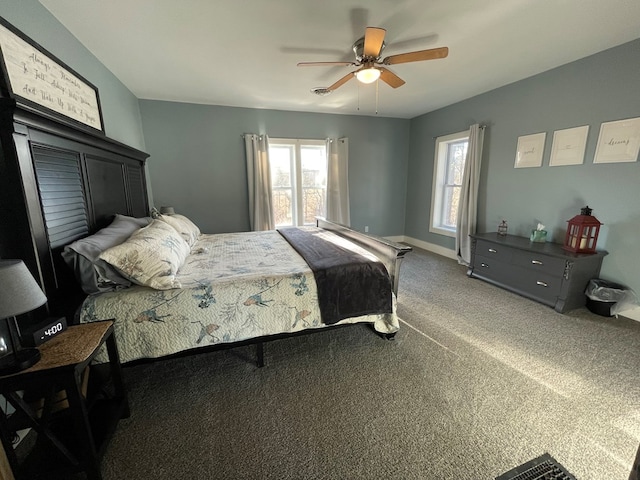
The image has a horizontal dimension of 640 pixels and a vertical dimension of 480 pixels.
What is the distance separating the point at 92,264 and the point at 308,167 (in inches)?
146

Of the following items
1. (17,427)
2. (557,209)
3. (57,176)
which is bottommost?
(17,427)

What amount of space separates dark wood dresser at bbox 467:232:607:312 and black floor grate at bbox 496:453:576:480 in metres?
2.06

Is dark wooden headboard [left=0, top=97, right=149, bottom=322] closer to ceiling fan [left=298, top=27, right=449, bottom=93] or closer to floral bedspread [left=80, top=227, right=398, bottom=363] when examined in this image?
floral bedspread [left=80, top=227, right=398, bottom=363]

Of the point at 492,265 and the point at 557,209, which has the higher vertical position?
the point at 557,209

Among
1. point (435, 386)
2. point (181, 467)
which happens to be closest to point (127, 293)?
point (181, 467)

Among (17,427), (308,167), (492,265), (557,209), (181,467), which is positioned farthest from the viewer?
(308,167)

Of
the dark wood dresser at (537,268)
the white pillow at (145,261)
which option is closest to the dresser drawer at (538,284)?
the dark wood dresser at (537,268)

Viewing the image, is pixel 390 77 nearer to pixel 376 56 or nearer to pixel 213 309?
pixel 376 56

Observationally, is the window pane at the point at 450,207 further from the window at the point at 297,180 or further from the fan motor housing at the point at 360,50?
the fan motor housing at the point at 360,50

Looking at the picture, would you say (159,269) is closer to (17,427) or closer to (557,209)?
(17,427)

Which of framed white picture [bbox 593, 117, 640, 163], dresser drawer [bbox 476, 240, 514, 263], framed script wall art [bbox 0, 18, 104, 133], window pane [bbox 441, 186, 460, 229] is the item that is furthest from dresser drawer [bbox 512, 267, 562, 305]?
framed script wall art [bbox 0, 18, 104, 133]

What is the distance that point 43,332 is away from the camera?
1172 millimetres

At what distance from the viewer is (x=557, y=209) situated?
118 inches

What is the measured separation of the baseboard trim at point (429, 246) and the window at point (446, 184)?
0.28 metres
